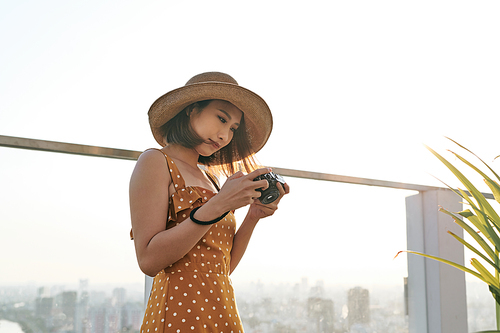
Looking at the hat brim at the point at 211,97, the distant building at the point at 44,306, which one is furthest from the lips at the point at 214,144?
the distant building at the point at 44,306

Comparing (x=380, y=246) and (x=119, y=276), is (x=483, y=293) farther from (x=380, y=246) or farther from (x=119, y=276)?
Answer: (x=119, y=276)

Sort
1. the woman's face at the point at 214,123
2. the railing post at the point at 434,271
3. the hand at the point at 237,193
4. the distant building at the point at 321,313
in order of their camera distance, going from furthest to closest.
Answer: the railing post at the point at 434,271
the distant building at the point at 321,313
the woman's face at the point at 214,123
the hand at the point at 237,193

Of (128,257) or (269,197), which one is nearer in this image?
(269,197)

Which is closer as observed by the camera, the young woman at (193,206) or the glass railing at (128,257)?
the young woman at (193,206)

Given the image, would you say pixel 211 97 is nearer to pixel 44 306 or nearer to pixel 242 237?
pixel 242 237

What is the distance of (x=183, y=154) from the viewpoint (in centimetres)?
117

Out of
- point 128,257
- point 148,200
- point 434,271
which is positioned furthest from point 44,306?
point 434,271

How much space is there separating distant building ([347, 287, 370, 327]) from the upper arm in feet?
3.87

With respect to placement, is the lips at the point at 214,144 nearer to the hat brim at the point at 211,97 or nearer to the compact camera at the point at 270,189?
the hat brim at the point at 211,97

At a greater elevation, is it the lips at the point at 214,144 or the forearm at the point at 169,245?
the lips at the point at 214,144

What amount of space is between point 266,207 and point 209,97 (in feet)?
1.12

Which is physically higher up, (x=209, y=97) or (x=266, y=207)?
(x=209, y=97)

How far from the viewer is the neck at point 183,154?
1155 mm

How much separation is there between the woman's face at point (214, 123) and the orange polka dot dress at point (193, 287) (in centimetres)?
14
